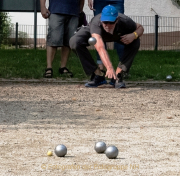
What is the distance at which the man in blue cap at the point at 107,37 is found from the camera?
6.38 metres

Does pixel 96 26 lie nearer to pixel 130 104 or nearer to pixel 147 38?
pixel 130 104

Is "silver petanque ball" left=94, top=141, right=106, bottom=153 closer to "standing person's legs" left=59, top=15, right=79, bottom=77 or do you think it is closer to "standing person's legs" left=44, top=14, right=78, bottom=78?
"standing person's legs" left=44, top=14, right=78, bottom=78

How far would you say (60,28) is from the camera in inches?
326

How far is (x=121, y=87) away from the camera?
736 cm

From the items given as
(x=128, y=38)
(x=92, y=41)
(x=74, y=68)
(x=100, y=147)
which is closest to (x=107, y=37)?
(x=128, y=38)

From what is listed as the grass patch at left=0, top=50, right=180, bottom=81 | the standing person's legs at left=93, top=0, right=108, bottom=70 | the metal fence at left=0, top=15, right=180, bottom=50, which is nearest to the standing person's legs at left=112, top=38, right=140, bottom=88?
the standing person's legs at left=93, top=0, right=108, bottom=70

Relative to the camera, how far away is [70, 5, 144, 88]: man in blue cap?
20.9 ft

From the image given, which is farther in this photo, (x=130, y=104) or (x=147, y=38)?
(x=147, y=38)

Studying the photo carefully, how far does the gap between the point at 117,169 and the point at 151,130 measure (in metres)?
1.37

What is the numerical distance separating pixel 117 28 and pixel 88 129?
2523mm

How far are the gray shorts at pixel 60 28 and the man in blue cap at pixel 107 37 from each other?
103 centimetres

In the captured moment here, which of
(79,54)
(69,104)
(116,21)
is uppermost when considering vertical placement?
(116,21)

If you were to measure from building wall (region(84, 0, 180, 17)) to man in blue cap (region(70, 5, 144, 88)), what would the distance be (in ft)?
57.7

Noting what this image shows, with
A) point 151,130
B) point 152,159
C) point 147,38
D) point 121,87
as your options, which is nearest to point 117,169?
point 152,159
